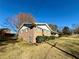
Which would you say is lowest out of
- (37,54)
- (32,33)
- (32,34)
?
(37,54)

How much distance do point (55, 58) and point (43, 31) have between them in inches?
720

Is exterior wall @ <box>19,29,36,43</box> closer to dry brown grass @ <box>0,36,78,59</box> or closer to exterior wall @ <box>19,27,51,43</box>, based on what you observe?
exterior wall @ <box>19,27,51,43</box>

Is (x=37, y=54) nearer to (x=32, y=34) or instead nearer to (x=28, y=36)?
(x=32, y=34)

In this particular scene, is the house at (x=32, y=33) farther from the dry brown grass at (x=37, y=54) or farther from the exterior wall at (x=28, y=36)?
the dry brown grass at (x=37, y=54)

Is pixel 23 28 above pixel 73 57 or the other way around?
above

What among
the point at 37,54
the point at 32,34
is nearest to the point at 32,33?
the point at 32,34

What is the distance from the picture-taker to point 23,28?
94.5ft

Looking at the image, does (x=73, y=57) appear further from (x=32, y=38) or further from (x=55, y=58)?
(x=32, y=38)

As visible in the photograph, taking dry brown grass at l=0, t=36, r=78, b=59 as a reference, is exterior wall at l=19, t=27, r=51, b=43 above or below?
above

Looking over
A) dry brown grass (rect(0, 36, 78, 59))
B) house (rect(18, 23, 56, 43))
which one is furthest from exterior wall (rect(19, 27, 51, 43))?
dry brown grass (rect(0, 36, 78, 59))

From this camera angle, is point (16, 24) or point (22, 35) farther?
point (16, 24)

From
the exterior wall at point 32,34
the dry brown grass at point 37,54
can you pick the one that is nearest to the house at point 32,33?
the exterior wall at point 32,34

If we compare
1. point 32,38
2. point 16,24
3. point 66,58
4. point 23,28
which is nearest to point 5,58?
point 66,58

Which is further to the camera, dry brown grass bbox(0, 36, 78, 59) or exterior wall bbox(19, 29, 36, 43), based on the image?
exterior wall bbox(19, 29, 36, 43)
